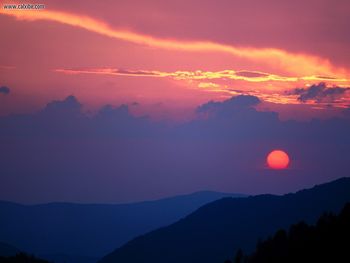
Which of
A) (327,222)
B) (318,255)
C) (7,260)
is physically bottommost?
(318,255)

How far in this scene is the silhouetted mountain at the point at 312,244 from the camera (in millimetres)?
81144

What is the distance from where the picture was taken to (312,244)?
86.9 meters

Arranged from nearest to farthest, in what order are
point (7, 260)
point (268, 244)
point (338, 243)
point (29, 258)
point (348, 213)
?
point (338, 243), point (348, 213), point (268, 244), point (7, 260), point (29, 258)

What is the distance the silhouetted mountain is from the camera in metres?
81.1

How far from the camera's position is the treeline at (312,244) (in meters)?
81.1

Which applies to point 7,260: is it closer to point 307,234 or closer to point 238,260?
point 238,260

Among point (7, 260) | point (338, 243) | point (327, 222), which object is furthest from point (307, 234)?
point (7, 260)

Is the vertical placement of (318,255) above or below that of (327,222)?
below

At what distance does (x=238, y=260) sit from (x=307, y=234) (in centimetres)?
1421

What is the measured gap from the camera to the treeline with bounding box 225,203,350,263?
81.1 metres

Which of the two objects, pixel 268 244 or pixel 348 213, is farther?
pixel 268 244

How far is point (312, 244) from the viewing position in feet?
285

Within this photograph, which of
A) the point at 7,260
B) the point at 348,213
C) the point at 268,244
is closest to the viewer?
the point at 348,213

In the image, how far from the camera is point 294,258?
284 feet
